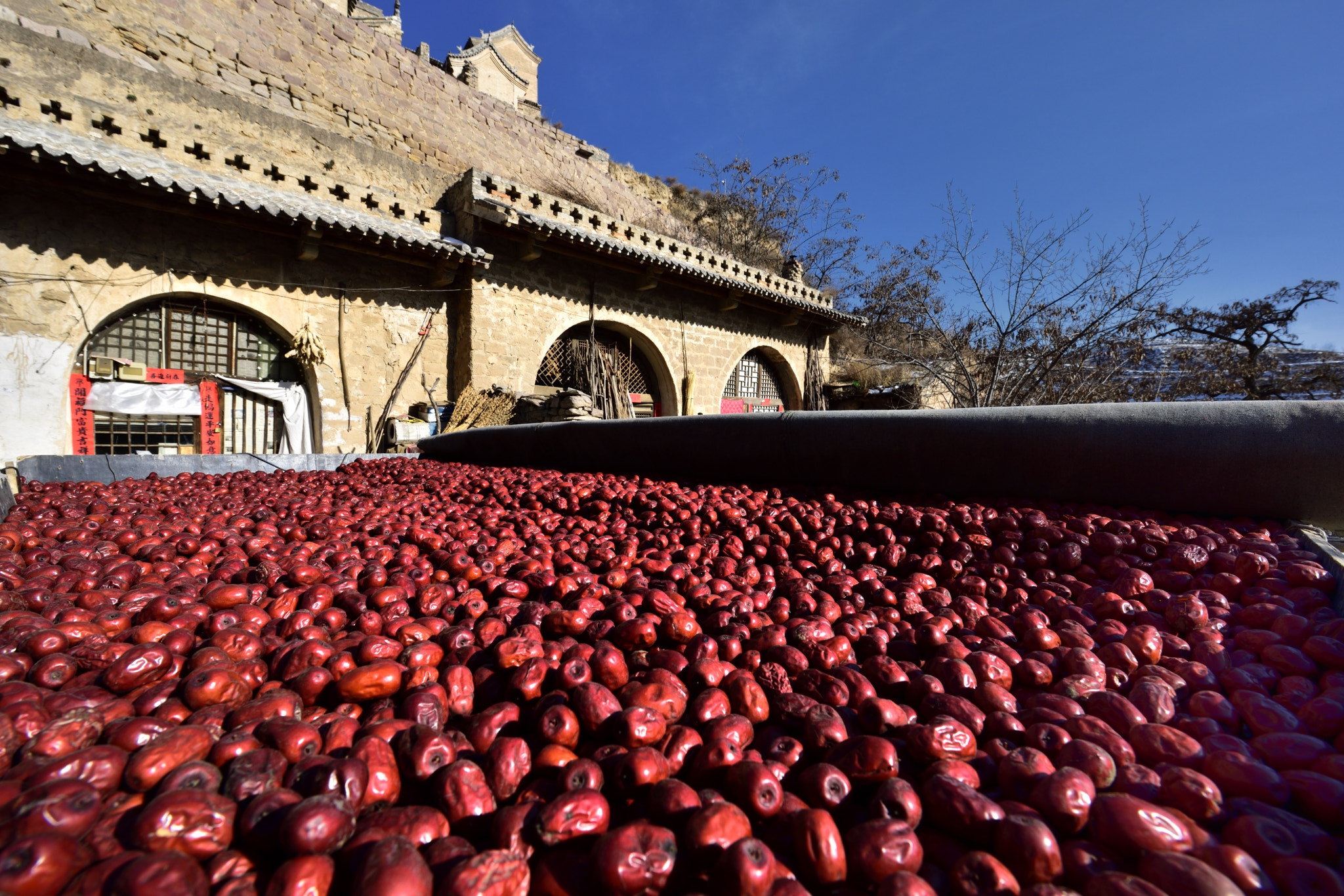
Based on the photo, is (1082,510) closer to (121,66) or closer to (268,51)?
(121,66)

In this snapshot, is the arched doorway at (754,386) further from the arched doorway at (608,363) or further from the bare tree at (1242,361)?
the bare tree at (1242,361)

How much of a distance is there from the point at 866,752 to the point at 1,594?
2863mm

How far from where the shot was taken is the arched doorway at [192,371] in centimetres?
705

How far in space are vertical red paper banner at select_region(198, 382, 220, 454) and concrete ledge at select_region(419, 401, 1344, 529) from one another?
7.46 meters

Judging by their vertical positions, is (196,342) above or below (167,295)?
below

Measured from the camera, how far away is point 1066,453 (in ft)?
9.78

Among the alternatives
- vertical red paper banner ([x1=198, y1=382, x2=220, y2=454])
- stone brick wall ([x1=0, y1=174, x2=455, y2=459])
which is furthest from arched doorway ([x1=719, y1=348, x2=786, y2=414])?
vertical red paper banner ([x1=198, y1=382, x2=220, y2=454])

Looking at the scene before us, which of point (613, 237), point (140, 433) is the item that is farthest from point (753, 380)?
point (140, 433)

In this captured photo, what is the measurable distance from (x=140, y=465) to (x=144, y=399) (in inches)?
128

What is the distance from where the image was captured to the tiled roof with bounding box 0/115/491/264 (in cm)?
563

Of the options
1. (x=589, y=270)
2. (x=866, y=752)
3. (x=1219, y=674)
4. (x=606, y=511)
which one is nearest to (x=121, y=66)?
(x=589, y=270)

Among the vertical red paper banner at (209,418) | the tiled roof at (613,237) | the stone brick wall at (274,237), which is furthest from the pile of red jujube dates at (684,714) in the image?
the tiled roof at (613,237)

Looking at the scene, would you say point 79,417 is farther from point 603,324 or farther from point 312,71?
point 603,324

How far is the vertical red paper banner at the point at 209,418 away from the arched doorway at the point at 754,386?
10.00m
